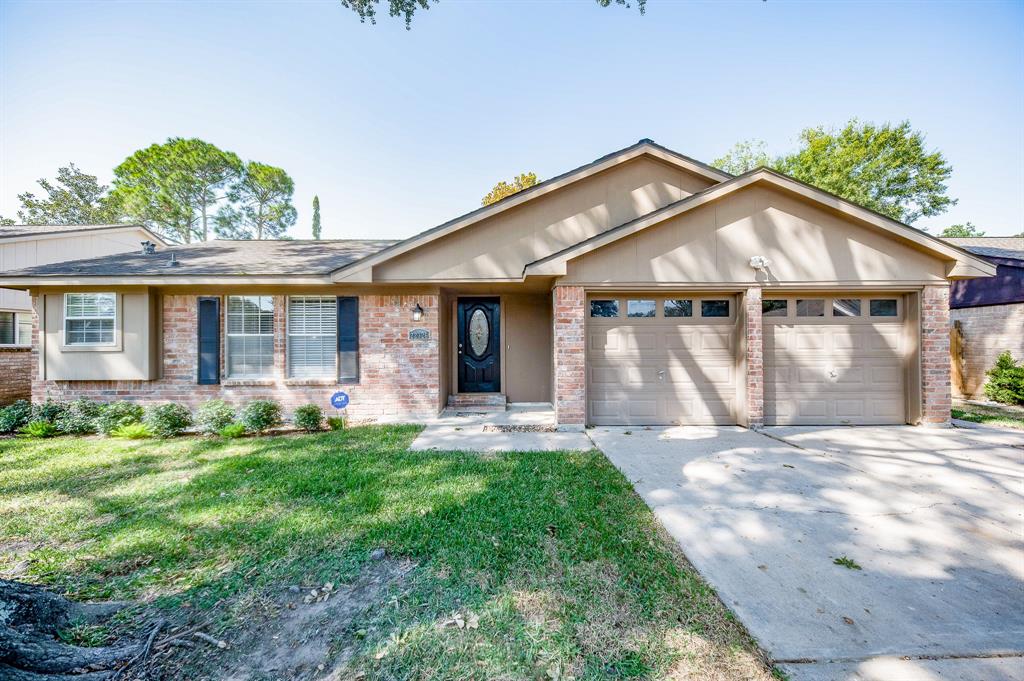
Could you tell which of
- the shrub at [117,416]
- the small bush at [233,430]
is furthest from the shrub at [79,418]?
the small bush at [233,430]

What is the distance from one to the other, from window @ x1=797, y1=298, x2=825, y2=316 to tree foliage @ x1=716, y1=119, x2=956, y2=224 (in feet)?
71.1

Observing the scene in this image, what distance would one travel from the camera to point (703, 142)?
18203mm

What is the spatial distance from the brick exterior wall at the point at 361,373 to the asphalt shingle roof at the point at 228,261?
684 millimetres

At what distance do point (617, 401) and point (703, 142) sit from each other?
55.0ft

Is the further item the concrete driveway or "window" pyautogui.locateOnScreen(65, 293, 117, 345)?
"window" pyautogui.locateOnScreen(65, 293, 117, 345)

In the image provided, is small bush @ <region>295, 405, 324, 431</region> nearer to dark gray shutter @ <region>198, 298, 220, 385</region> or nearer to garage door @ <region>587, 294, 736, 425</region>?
dark gray shutter @ <region>198, 298, 220, 385</region>

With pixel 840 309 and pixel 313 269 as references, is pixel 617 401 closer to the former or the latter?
pixel 840 309

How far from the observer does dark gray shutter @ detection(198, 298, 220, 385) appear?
7711 mm

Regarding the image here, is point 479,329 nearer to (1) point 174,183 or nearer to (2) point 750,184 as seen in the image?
(2) point 750,184

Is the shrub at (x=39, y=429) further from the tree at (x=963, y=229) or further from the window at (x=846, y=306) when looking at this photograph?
the tree at (x=963, y=229)

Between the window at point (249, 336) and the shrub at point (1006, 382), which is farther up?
the window at point (249, 336)

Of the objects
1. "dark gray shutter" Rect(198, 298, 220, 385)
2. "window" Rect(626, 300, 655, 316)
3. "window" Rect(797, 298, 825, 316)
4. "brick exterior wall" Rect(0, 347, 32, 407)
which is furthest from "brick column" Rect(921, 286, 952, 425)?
"brick exterior wall" Rect(0, 347, 32, 407)

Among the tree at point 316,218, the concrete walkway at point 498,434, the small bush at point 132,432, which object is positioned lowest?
the concrete walkway at point 498,434

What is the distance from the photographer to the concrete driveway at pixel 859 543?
2074 millimetres
